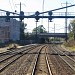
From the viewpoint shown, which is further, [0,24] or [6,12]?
[0,24]

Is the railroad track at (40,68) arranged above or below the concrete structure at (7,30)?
below

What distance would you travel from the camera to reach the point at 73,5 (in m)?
52.4

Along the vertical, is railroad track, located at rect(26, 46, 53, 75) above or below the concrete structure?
below

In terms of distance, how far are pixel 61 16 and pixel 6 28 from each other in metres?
68.4

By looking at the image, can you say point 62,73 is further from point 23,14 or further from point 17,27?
point 17,27

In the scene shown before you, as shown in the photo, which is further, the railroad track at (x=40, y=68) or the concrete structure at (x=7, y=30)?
the concrete structure at (x=7, y=30)

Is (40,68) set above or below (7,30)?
below

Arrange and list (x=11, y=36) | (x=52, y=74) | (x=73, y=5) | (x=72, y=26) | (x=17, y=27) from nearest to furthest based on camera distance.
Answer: (x=52, y=74)
(x=73, y=5)
(x=72, y=26)
(x=11, y=36)
(x=17, y=27)

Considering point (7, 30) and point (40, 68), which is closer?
point (40, 68)

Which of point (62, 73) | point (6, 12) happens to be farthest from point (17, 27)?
point (62, 73)

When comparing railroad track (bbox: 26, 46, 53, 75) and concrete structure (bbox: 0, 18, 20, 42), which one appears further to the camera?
concrete structure (bbox: 0, 18, 20, 42)

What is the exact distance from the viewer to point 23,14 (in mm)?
55312

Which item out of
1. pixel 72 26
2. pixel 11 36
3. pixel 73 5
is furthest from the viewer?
pixel 11 36

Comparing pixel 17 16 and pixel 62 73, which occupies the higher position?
pixel 17 16
